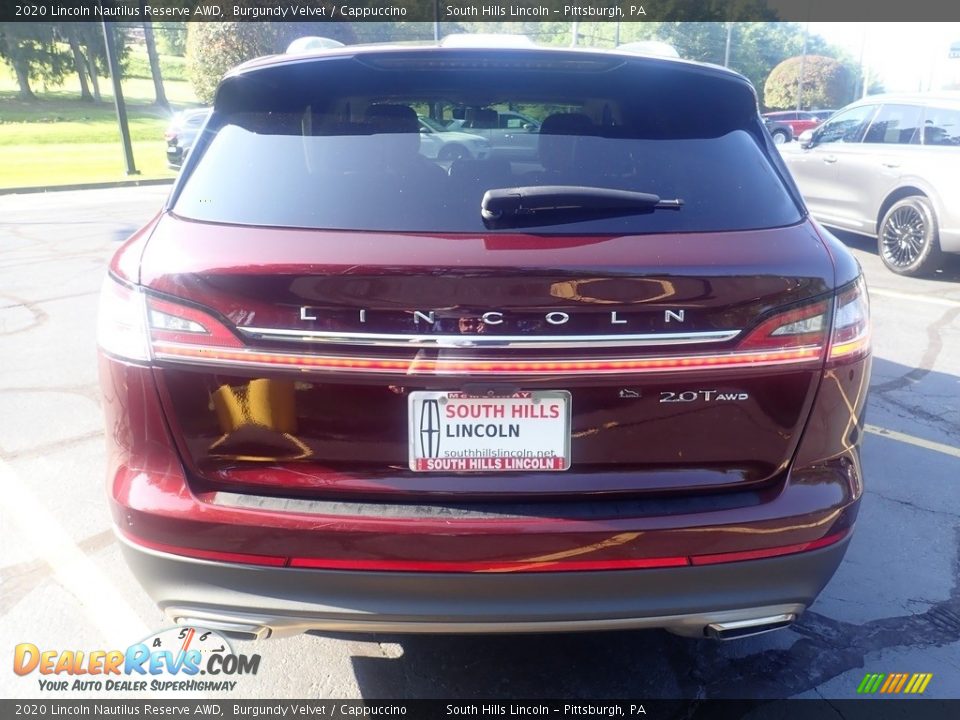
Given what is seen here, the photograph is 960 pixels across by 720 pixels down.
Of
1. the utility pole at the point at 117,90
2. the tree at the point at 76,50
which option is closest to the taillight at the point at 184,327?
the utility pole at the point at 117,90

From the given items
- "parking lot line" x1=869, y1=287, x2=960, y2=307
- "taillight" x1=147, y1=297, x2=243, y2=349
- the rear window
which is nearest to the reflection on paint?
"taillight" x1=147, y1=297, x2=243, y2=349


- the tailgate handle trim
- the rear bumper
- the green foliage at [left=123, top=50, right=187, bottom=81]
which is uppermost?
the tailgate handle trim

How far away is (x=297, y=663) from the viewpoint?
2580mm

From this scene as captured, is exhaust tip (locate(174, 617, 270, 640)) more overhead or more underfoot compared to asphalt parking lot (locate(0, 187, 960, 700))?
more overhead

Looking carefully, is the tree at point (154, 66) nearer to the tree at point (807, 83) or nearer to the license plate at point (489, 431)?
the tree at point (807, 83)

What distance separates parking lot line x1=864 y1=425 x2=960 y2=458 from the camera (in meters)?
4.16

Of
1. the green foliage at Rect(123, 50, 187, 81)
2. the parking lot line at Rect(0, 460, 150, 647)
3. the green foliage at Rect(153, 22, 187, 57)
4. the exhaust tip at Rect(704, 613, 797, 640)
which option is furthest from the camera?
the green foliage at Rect(123, 50, 187, 81)

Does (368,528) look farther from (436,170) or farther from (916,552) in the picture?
(916,552)

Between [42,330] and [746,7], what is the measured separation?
237 ft

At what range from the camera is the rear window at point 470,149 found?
197 centimetres

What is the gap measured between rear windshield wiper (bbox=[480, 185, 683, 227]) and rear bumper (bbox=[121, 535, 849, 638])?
864mm

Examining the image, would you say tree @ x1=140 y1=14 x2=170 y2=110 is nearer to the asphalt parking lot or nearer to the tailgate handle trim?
the asphalt parking lot

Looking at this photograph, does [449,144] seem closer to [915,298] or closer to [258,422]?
[258,422]

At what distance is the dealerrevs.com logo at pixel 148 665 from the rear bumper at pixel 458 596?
706 mm
